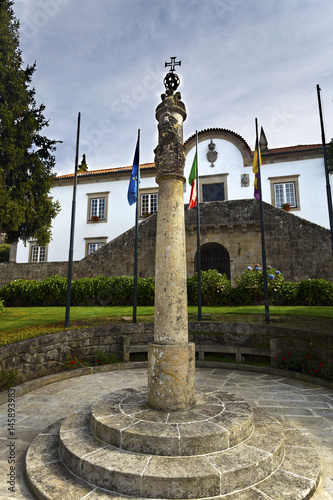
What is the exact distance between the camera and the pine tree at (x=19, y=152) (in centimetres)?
1181

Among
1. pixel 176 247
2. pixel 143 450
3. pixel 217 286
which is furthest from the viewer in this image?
pixel 217 286

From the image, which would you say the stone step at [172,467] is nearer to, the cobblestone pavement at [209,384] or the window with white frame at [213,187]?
the cobblestone pavement at [209,384]

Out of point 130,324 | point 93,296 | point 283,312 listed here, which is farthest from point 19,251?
point 283,312

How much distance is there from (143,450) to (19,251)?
79.6 ft

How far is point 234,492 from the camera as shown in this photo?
2.73 metres

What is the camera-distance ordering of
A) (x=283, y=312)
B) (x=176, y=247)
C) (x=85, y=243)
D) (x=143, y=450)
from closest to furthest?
(x=143, y=450)
(x=176, y=247)
(x=283, y=312)
(x=85, y=243)

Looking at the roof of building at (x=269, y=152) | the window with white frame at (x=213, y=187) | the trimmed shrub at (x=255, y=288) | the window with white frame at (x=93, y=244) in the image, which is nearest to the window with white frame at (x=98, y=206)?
the window with white frame at (x=93, y=244)

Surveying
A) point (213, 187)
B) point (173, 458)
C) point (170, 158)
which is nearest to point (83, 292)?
point (170, 158)

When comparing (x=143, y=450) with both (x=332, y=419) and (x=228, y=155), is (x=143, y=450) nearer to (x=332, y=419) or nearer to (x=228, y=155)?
(x=332, y=419)

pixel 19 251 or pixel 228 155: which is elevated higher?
pixel 228 155

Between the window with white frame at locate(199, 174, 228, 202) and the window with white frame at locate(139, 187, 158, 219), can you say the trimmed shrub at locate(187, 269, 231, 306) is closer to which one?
the window with white frame at locate(199, 174, 228, 202)

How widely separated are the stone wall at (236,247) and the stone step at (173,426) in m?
11.8

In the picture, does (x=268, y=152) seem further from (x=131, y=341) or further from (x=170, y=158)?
(x=170, y=158)

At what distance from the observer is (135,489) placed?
2703 millimetres
